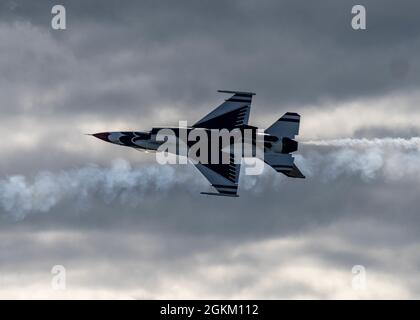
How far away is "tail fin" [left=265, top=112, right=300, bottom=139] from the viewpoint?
376 ft

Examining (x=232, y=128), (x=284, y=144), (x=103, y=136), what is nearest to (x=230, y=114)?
(x=232, y=128)

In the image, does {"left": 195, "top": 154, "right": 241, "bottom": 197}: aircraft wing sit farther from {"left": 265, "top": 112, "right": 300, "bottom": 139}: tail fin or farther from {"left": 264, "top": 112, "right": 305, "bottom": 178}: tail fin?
{"left": 265, "top": 112, "right": 300, "bottom": 139}: tail fin

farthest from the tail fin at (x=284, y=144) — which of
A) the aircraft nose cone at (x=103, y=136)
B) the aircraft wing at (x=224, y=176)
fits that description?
the aircraft nose cone at (x=103, y=136)

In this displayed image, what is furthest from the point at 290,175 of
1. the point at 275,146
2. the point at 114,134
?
the point at 114,134

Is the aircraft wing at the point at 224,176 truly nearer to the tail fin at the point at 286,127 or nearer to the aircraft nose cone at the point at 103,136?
the tail fin at the point at 286,127

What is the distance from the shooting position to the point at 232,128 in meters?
117

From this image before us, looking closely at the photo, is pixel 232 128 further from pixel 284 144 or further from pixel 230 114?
pixel 284 144

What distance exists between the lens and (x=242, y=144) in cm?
11450

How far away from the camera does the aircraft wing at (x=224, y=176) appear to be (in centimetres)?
11738

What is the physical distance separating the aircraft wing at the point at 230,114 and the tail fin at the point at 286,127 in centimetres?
448
